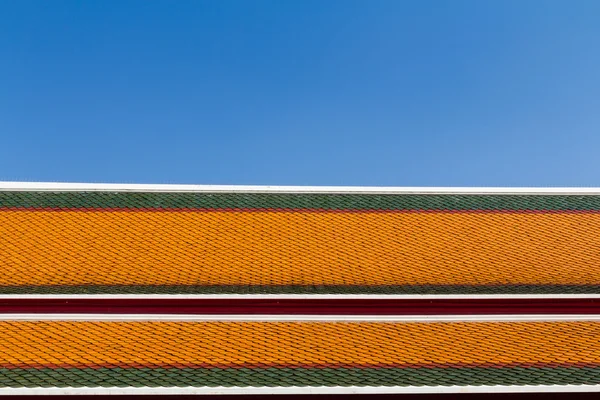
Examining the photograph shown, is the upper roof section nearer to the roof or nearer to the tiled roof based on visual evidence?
the roof

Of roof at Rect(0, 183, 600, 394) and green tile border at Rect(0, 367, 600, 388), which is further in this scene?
roof at Rect(0, 183, 600, 394)

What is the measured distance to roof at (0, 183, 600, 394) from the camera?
10.3 m

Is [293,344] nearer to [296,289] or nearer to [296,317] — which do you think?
[296,317]

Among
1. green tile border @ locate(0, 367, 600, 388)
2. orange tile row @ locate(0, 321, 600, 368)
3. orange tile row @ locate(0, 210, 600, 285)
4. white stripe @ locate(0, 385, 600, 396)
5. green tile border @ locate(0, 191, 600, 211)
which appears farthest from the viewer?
green tile border @ locate(0, 191, 600, 211)

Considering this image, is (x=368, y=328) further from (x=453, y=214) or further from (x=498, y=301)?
(x=453, y=214)

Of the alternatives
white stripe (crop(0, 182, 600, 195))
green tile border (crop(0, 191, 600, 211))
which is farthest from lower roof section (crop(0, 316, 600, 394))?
white stripe (crop(0, 182, 600, 195))

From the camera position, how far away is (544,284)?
42.2ft

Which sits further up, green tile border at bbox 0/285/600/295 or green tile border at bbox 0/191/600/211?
green tile border at bbox 0/191/600/211

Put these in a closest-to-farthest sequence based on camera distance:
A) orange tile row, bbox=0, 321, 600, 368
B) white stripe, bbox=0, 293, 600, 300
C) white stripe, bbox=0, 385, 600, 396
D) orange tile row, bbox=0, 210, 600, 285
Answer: white stripe, bbox=0, 385, 600, 396 → orange tile row, bbox=0, 321, 600, 368 → white stripe, bbox=0, 293, 600, 300 → orange tile row, bbox=0, 210, 600, 285

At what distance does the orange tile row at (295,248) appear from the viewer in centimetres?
1288

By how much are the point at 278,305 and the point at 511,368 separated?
10.8 feet

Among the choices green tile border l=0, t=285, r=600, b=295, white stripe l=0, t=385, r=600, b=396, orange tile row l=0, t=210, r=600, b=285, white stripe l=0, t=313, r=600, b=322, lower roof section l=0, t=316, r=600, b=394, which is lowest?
white stripe l=0, t=385, r=600, b=396

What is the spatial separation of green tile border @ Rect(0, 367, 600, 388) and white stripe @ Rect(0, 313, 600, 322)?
1.53m

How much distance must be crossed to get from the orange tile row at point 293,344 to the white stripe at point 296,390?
70cm
